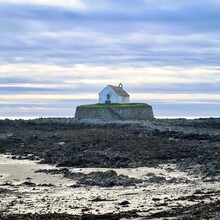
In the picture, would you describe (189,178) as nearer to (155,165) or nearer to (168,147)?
(155,165)

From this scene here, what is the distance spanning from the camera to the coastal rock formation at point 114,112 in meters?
61.2

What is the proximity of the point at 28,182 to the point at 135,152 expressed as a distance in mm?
9330

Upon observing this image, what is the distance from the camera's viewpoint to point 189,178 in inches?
636

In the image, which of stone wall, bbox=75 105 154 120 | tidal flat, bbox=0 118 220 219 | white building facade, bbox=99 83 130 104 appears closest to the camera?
tidal flat, bbox=0 118 220 219

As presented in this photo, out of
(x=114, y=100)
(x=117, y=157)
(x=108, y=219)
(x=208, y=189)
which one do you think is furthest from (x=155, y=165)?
(x=114, y=100)

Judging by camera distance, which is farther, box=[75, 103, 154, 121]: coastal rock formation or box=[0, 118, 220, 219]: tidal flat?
box=[75, 103, 154, 121]: coastal rock formation

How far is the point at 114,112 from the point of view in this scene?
61.2m

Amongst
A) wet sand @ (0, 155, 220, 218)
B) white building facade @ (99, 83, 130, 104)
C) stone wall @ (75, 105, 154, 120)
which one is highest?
white building facade @ (99, 83, 130, 104)

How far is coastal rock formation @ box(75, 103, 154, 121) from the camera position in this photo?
6119cm

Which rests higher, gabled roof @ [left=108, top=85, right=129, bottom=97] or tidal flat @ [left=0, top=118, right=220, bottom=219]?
gabled roof @ [left=108, top=85, right=129, bottom=97]

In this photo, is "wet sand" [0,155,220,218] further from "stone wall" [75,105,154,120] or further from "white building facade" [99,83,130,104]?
"white building facade" [99,83,130,104]

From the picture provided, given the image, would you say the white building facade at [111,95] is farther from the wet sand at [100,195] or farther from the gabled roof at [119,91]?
the wet sand at [100,195]

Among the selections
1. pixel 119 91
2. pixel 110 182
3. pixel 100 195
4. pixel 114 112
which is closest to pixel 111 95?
pixel 119 91

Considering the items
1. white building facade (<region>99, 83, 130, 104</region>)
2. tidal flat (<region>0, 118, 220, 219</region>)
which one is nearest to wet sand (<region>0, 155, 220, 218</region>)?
tidal flat (<region>0, 118, 220, 219</region>)
